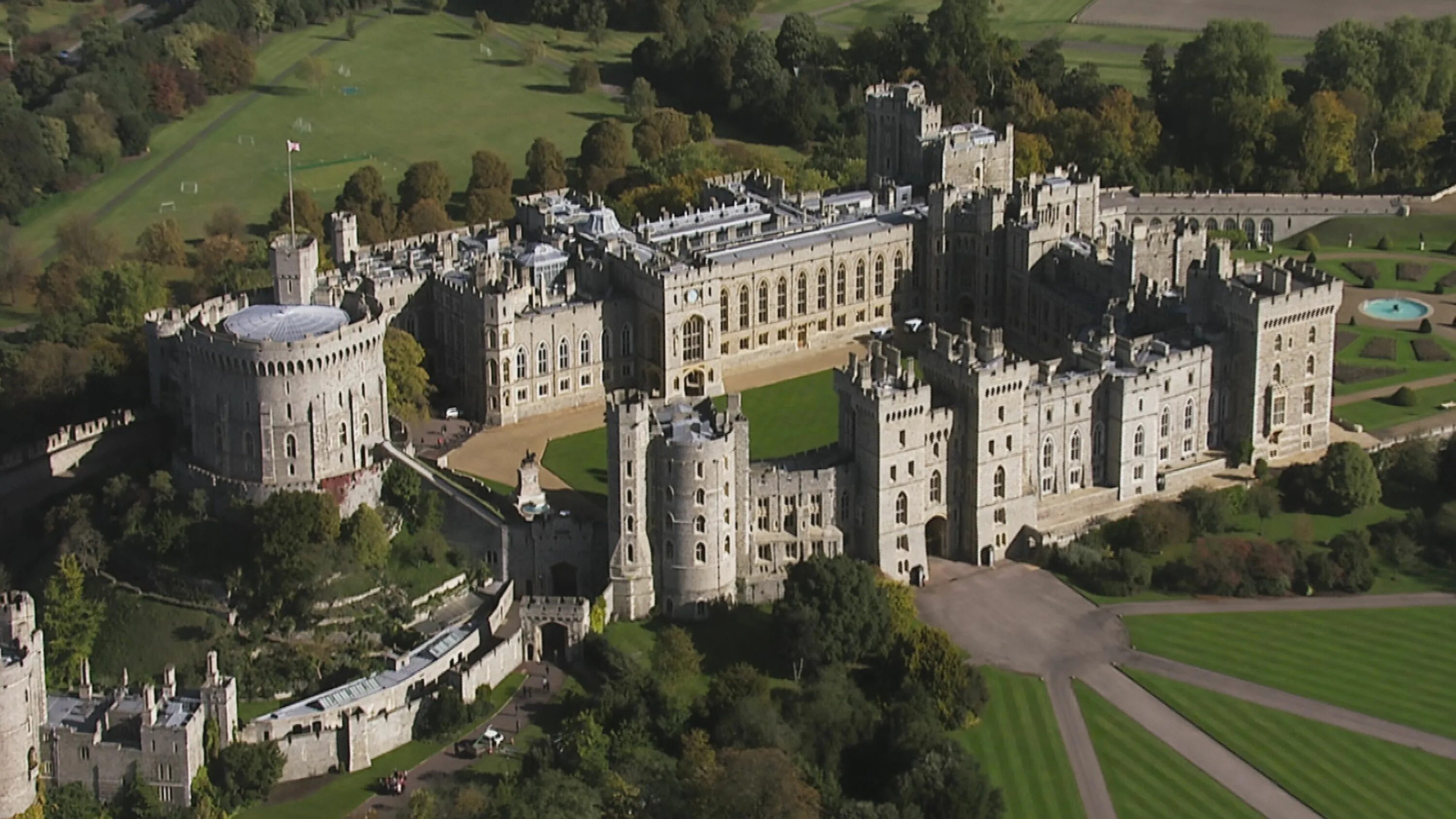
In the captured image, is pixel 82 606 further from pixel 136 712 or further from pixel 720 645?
pixel 720 645

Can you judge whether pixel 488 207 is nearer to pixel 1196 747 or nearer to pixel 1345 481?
pixel 1345 481

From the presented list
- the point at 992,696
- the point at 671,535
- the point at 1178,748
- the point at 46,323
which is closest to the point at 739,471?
the point at 671,535

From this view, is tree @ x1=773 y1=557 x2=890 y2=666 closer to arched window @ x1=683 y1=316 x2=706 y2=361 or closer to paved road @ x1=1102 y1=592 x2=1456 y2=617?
paved road @ x1=1102 y1=592 x2=1456 y2=617

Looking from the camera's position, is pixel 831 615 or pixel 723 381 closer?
pixel 831 615

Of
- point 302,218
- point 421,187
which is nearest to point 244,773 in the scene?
point 302,218

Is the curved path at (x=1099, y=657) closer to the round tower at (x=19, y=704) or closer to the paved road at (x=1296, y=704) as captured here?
the paved road at (x=1296, y=704)

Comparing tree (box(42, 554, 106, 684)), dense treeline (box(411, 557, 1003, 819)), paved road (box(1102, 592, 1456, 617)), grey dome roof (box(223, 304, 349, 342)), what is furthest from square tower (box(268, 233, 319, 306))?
paved road (box(1102, 592, 1456, 617))
